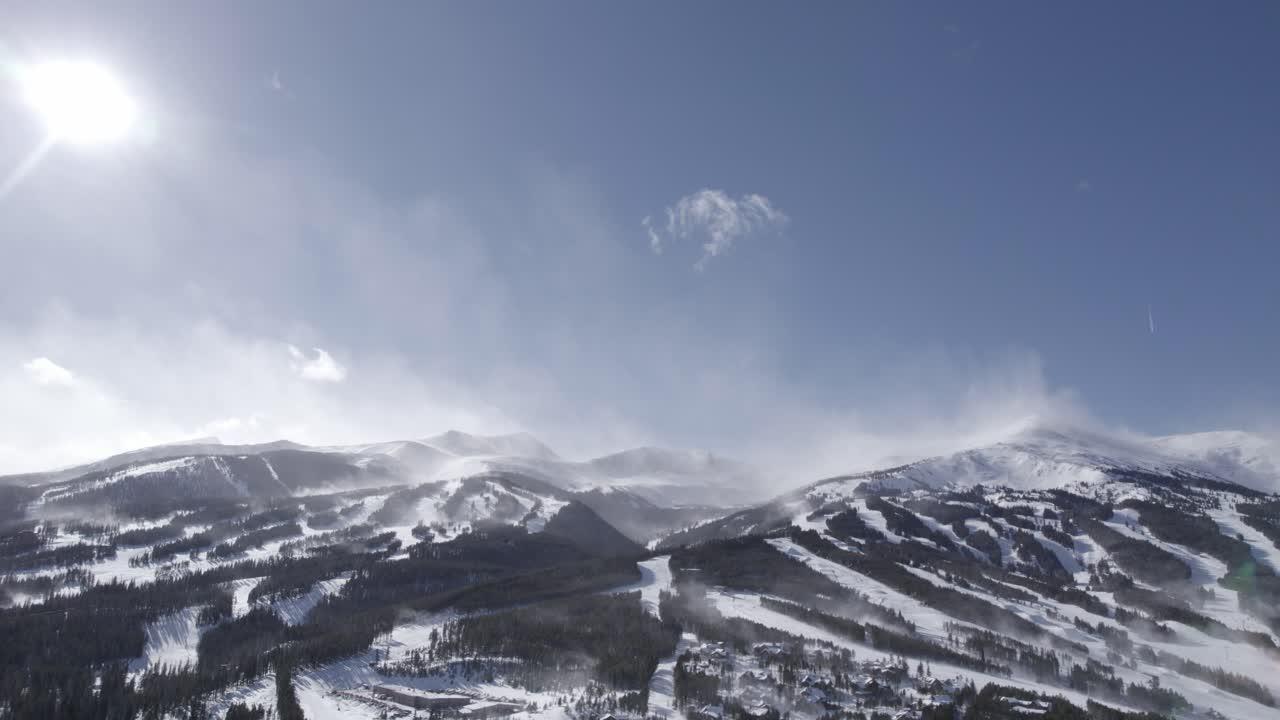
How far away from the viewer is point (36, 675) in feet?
524

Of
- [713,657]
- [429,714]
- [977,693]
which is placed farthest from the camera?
[713,657]

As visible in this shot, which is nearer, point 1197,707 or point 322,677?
point 322,677

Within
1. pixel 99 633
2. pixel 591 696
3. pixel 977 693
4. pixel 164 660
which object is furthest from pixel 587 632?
pixel 99 633

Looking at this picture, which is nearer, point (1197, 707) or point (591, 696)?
point (591, 696)

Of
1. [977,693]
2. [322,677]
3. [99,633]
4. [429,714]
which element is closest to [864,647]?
[977,693]

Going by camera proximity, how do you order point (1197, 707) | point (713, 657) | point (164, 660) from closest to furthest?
point (713, 657), point (1197, 707), point (164, 660)

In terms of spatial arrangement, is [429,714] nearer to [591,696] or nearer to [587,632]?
[591,696]

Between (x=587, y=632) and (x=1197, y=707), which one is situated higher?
(x=587, y=632)

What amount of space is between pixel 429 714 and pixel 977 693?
4384 inches

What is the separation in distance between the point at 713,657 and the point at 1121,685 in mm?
103507

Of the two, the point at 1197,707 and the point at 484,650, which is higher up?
the point at 484,650

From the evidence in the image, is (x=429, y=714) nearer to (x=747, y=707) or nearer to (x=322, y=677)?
(x=322, y=677)

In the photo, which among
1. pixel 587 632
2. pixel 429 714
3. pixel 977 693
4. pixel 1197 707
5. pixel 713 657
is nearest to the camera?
pixel 429 714

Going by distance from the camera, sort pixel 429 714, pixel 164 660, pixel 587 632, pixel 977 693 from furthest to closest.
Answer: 1. pixel 164 660
2. pixel 587 632
3. pixel 977 693
4. pixel 429 714
